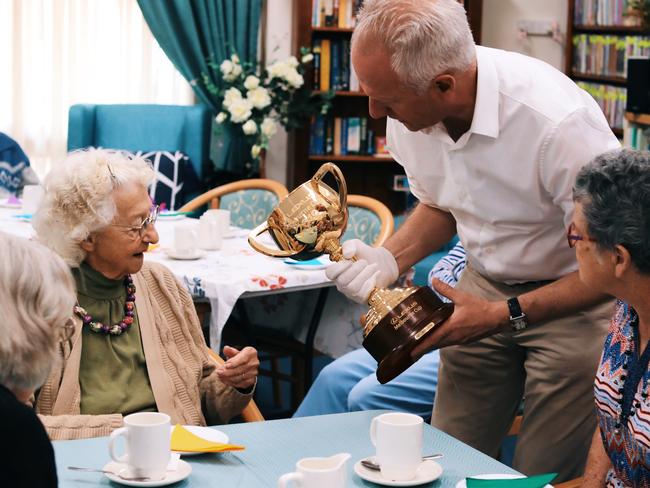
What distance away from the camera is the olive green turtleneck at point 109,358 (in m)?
2.11

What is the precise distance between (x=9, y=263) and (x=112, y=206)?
98cm

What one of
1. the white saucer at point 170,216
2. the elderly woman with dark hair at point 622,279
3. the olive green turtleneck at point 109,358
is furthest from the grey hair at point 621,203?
the white saucer at point 170,216

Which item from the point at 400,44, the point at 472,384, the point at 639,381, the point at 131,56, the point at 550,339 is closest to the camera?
the point at 639,381

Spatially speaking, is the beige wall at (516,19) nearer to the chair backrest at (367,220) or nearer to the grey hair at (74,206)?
the chair backrest at (367,220)

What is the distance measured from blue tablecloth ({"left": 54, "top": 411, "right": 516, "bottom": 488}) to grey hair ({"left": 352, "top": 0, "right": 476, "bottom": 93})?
0.64 m

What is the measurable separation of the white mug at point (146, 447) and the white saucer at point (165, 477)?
0.6 inches

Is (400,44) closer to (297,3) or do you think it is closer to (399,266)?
(399,266)

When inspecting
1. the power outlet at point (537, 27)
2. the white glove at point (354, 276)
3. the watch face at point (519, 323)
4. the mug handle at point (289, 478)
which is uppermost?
the power outlet at point (537, 27)

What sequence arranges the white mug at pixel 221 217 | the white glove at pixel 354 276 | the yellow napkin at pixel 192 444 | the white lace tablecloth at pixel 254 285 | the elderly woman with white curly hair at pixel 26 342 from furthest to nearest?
the white mug at pixel 221 217 → the white lace tablecloth at pixel 254 285 → the white glove at pixel 354 276 → the yellow napkin at pixel 192 444 → the elderly woman with white curly hair at pixel 26 342

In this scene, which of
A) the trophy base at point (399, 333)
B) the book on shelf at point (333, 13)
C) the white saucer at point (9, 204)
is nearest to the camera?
the trophy base at point (399, 333)

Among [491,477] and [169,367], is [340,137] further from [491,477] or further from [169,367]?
[491,477]

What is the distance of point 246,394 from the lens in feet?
7.21

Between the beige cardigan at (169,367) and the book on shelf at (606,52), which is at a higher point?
the book on shelf at (606,52)

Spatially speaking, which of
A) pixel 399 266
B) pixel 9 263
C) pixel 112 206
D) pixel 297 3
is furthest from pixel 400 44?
pixel 297 3
